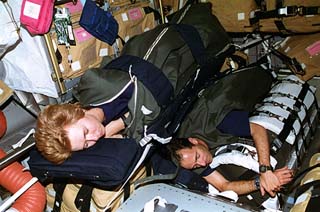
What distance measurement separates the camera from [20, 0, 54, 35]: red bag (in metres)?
2.15

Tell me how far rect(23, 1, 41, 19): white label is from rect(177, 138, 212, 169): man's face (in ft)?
4.30

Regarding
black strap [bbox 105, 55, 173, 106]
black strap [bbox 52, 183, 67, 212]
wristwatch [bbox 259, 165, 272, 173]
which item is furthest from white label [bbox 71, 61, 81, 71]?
wristwatch [bbox 259, 165, 272, 173]

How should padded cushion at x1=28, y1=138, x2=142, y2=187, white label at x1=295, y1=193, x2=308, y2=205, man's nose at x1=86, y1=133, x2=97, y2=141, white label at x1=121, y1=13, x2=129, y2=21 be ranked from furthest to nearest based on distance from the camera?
white label at x1=121, y1=13, x2=129, y2=21, man's nose at x1=86, y1=133, x2=97, y2=141, padded cushion at x1=28, y1=138, x2=142, y2=187, white label at x1=295, y1=193, x2=308, y2=205

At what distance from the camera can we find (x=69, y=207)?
217cm

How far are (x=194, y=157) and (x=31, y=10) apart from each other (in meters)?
1.46

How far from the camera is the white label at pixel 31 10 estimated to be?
7.03ft

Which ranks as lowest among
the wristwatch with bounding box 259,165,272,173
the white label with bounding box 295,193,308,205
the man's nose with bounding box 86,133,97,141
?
the wristwatch with bounding box 259,165,272,173

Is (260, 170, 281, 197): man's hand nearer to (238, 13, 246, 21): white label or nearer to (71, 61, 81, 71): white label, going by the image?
(71, 61, 81, 71): white label

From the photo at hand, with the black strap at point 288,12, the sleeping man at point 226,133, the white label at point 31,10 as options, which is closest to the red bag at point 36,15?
the white label at point 31,10

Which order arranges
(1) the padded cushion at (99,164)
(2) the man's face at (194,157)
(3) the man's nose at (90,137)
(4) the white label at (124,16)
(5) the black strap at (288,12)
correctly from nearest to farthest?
(1) the padded cushion at (99,164) < (3) the man's nose at (90,137) < (2) the man's face at (194,157) < (4) the white label at (124,16) < (5) the black strap at (288,12)

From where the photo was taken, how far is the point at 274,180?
2.25 meters

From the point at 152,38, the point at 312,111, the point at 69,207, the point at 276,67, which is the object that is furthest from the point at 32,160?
the point at 276,67

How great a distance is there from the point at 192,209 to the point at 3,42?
4.91ft

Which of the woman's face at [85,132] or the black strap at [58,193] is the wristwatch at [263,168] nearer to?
the woman's face at [85,132]
